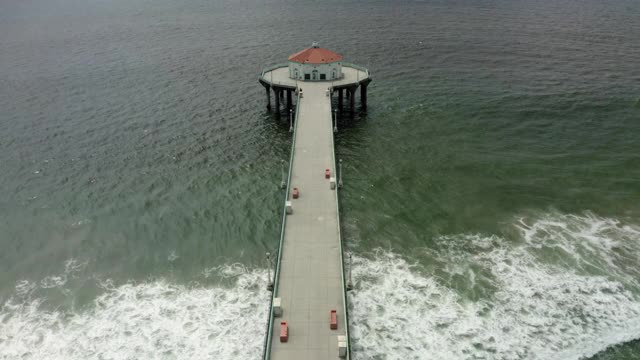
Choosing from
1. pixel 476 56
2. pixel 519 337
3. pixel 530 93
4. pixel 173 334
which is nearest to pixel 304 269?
pixel 173 334

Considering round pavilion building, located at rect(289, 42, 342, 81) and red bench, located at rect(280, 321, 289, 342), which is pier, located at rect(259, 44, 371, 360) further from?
round pavilion building, located at rect(289, 42, 342, 81)

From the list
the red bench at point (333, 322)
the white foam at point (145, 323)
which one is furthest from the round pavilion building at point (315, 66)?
the red bench at point (333, 322)

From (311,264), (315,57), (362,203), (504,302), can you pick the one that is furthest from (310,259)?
(315,57)

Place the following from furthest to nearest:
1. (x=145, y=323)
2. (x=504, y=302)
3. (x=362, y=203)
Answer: (x=362, y=203)
(x=504, y=302)
(x=145, y=323)

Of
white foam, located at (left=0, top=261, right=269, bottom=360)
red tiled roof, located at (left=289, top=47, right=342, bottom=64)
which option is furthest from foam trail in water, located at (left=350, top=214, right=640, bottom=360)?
red tiled roof, located at (left=289, top=47, right=342, bottom=64)

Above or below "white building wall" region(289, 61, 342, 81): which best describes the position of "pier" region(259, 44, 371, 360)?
below

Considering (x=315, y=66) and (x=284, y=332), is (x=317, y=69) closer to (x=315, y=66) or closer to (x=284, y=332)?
(x=315, y=66)
